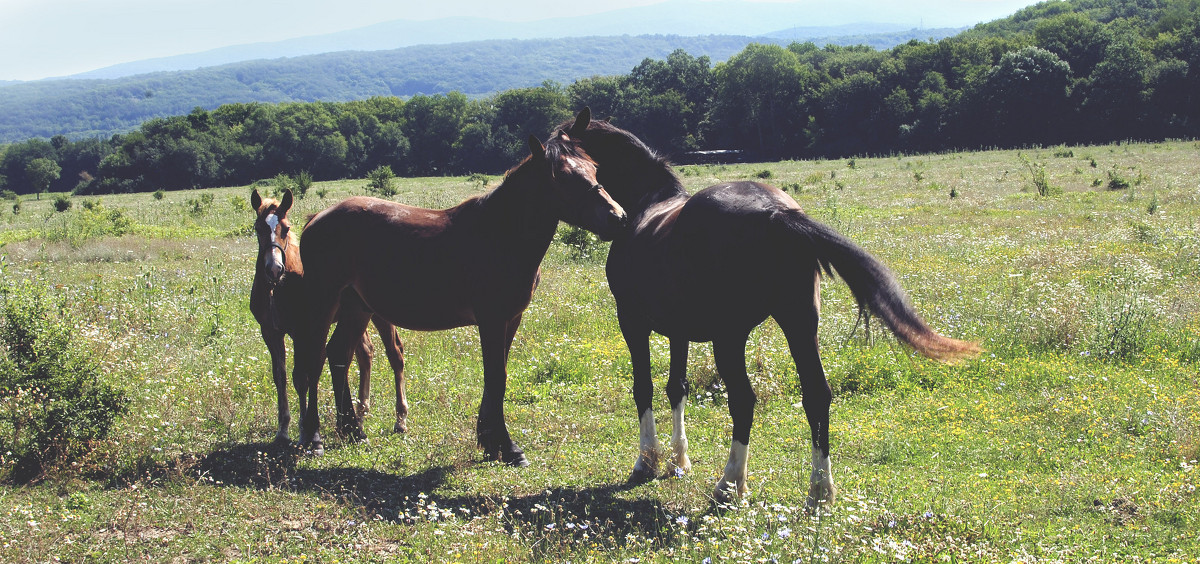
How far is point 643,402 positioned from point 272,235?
10.7 feet

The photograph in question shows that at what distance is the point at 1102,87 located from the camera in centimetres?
6794

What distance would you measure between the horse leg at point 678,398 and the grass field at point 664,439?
0.60ft

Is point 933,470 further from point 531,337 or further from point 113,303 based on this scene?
point 113,303

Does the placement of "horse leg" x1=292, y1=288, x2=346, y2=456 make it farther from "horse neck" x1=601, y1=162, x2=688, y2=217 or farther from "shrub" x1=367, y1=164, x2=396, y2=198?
"shrub" x1=367, y1=164, x2=396, y2=198

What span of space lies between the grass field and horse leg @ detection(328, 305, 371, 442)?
28 centimetres

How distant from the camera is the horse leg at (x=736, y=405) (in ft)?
15.6

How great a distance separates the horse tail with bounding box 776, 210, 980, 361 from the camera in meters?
4.21

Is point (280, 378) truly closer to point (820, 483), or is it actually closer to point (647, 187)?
point (647, 187)

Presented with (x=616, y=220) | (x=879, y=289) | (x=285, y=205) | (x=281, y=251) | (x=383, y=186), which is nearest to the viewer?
(x=879, y=289)

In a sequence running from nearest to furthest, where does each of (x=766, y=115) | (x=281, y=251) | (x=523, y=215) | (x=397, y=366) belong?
(x=523, y=215) < (x=281, y=251) < (x=397, y=366) < (x=766, y=115)

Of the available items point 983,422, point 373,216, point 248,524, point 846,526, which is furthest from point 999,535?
point 373,216

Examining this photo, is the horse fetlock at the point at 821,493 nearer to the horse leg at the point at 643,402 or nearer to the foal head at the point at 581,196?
the horse leg at the point at 643,402

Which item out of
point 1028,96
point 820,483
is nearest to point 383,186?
point 820,483

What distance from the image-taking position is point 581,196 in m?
5.48
